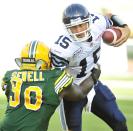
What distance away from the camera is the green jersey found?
4.02 metres

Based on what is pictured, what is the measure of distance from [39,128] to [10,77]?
1.35ft

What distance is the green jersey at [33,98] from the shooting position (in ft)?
13.2

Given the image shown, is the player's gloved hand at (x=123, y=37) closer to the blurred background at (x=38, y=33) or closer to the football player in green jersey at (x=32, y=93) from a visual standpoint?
the football player in green jersey at (x=32, y=93)

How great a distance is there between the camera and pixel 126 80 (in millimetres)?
10953

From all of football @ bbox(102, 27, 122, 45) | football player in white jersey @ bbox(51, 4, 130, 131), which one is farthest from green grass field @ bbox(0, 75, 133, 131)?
football @ bbox(102, 27, 122, 45)

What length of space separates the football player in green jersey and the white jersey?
0.54 metres

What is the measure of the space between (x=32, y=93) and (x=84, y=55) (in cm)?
101

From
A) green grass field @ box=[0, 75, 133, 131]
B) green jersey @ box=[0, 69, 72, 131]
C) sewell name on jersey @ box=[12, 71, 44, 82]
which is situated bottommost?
green grass field @ box=[0, 75, 133, 131]

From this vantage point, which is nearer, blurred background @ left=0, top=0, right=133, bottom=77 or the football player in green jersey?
the football player in green jersey

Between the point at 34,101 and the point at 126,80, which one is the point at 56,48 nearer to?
the point at 34,101

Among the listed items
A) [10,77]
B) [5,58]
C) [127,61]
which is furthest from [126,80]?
[10,77]

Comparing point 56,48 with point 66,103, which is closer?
point 56,48

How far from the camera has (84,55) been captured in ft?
16.2

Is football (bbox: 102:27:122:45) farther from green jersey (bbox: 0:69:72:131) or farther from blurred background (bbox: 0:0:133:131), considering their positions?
blurred background (bbox: 0:0:133:131)
